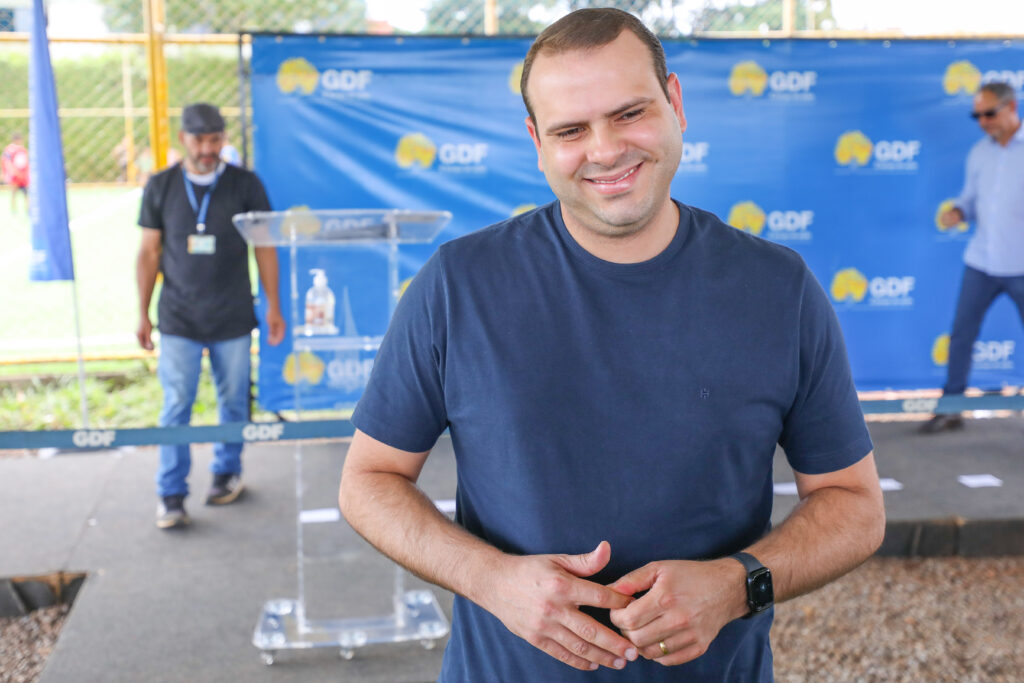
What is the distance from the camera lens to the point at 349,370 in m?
3.90

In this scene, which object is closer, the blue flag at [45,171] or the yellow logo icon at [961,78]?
the blue flag at [45,171]

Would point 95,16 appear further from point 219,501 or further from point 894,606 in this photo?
point 894,606

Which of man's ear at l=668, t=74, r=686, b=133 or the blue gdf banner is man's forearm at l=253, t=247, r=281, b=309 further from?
man's ear at l=668, t=74, r=686, b=133

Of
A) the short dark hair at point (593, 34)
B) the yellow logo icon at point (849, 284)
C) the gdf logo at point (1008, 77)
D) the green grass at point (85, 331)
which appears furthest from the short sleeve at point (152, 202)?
the gdf logo at point (1008, 77)

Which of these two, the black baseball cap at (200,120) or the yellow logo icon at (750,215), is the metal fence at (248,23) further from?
the yellow logo icon at (750,215)

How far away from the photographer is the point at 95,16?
6535 mm

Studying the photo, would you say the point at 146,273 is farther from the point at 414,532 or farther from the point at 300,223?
the point at 414,532

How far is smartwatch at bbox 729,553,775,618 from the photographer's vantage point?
136cm

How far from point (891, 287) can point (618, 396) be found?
Result: 507 cm

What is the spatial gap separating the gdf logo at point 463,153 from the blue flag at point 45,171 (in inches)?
85.6

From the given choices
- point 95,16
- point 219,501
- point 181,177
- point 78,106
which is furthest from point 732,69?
point 78,106

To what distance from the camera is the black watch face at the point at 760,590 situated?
1357 millimetres

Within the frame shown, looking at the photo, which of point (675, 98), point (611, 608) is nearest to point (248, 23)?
point (675, 98)

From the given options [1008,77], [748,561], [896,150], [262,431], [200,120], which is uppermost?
[1008,77]
